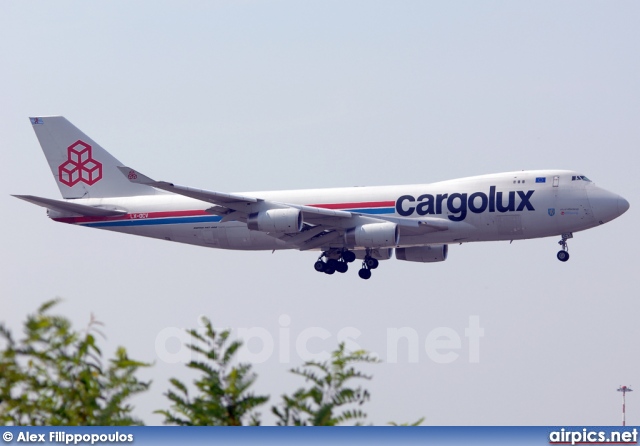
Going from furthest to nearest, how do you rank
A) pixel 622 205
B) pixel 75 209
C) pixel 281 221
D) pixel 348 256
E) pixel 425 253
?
pixel 425 253 → pixel 75 209 → pixel 348 256 → pixel 622 205 → pixel 281 221

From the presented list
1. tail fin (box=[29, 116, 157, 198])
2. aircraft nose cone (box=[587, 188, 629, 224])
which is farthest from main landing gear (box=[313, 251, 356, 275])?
aircraft nose cone (box=[587, 188, 629, 224])

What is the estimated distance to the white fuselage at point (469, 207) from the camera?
62.3 m

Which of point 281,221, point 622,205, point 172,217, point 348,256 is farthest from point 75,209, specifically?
point 622,205

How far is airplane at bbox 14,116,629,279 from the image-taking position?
62.1 meters

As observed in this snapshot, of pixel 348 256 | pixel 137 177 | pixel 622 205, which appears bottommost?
pixel 348 256

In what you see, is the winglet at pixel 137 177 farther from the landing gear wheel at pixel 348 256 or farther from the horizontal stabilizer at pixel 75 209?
the landing gear wheel at pixel 348 256

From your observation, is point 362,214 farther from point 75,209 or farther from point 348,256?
point 75,209

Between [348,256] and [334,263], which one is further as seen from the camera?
[334,263]

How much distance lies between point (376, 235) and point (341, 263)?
19.1 feet

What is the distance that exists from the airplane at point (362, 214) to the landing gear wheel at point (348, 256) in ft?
0.18

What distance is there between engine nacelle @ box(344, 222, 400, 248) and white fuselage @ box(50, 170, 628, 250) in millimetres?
2029

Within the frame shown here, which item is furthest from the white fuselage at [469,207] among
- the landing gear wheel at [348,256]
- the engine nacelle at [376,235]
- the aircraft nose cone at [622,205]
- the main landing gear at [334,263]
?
the engine nacelle at [376,235]

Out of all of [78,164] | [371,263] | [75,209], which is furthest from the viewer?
[78,164]

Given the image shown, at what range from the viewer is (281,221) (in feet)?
202
